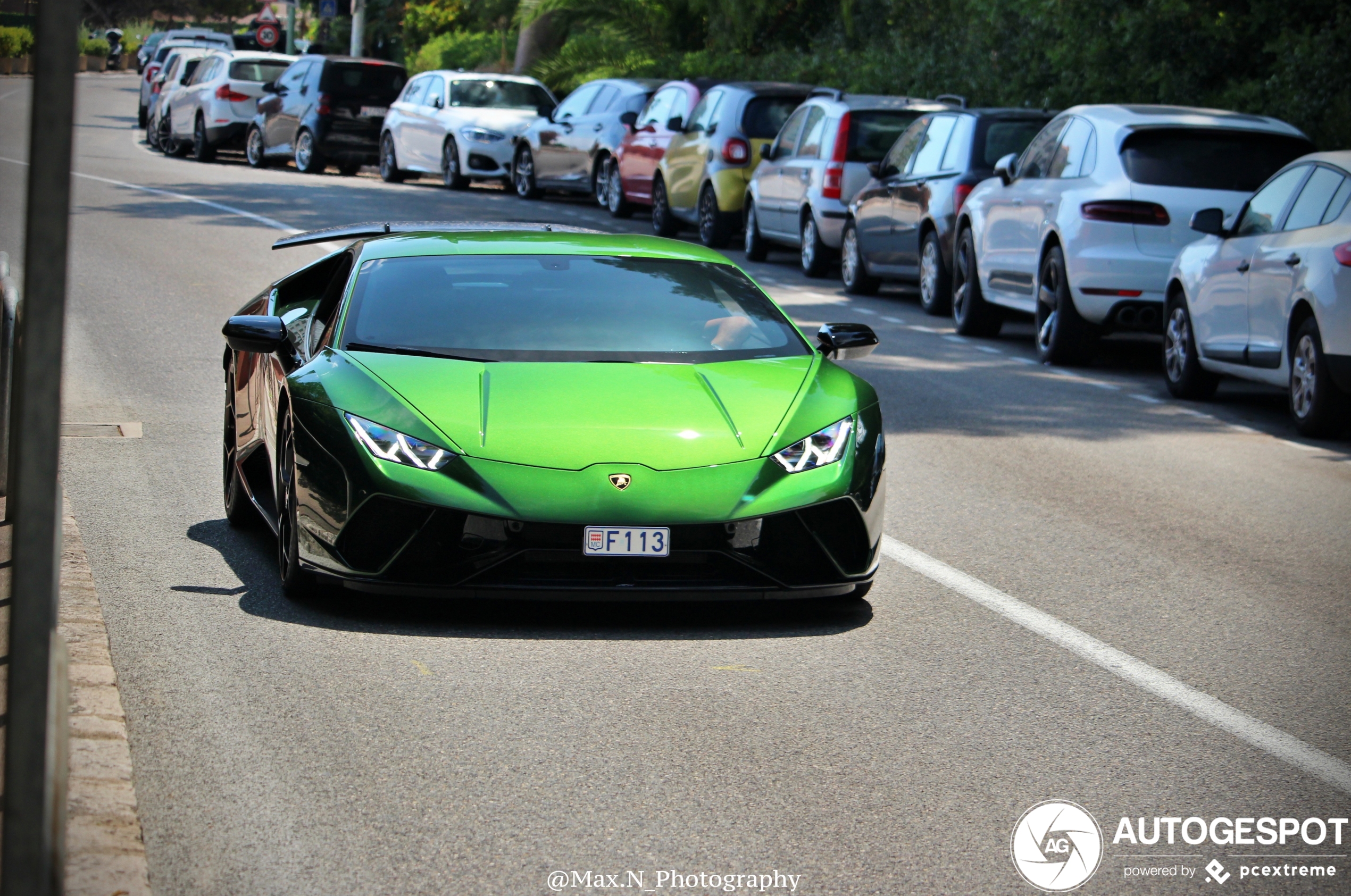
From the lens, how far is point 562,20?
4291 cm

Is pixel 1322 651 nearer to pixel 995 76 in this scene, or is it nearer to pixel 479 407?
pixel 479 407

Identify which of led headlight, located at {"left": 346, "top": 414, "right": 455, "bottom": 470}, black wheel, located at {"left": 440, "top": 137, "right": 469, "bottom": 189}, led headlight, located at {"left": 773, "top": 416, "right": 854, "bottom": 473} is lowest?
black wheel, located at {"left": 440, "top": 137, "right": 469, "bottom": 189}

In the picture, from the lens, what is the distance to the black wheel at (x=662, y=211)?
24328 millimetres

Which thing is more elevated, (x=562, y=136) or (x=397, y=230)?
(x=397, y=230)

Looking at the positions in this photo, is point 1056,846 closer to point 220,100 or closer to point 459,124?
point 459,124

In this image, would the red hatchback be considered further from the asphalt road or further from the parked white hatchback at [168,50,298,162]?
the asphalt road

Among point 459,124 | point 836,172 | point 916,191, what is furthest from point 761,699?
point 459,124

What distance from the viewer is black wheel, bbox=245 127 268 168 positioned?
34000mm

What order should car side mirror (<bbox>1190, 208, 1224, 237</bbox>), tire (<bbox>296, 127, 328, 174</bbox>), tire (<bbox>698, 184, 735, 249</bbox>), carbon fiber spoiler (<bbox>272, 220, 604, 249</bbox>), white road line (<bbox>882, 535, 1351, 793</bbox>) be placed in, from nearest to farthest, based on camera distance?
white road line (<bbox>882, 535, 1351, 793</bbox>), carbon fiber spoiler (<bbox>272, 220, 604, 249</bbox>), car side mirror (<bbox>1190, 208, 1224, 237</bbox>), tire (<bbox>698, 184, 735, 249</bbox>), tire (<bbox>296, 127, 328, 174</bbox>)

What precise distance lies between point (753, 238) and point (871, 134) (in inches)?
91.3

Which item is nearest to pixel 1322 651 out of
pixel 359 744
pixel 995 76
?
pixel 359 744

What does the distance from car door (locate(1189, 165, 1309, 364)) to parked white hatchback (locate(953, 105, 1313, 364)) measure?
1.18 m

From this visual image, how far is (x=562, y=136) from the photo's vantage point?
2853 cm

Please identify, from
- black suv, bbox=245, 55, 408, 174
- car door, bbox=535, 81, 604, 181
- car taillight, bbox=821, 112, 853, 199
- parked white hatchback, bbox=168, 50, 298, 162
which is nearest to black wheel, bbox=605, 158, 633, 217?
car door, bbox=535, 81, 604, 181
